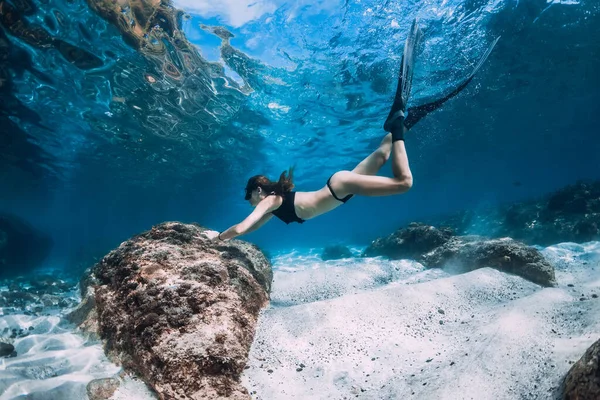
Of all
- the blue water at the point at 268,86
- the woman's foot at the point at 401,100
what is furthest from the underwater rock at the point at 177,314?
the blue water at the point at 268,86

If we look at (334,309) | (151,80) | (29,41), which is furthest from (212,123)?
(334,309)

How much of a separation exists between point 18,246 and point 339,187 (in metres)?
24.8

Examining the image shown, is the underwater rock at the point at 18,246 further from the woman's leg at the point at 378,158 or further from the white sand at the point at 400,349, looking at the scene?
the woman's leg at the point at 378,158

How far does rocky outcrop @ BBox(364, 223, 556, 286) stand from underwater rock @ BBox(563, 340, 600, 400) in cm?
392

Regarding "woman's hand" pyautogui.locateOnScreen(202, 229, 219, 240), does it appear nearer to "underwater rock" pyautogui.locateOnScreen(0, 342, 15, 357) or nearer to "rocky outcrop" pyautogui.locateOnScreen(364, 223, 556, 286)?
"underwater rock" pyautogui.locateOnScreen(0, 342, 15, 357)

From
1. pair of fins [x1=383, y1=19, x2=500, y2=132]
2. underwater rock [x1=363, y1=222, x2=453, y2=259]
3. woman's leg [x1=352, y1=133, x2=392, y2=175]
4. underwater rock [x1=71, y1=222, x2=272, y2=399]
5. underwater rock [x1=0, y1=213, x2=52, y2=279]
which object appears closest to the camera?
underwater rock [x1=71, y1=222, x2=272, y2=399]

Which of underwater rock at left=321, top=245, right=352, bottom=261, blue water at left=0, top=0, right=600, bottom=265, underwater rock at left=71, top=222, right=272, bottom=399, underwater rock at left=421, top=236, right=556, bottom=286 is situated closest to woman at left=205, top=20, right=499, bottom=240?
underwater rock at left=71, top=222, right=272, bottom=399

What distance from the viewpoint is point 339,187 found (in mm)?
3951

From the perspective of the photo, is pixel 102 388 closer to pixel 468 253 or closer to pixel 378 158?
pixel 378 158

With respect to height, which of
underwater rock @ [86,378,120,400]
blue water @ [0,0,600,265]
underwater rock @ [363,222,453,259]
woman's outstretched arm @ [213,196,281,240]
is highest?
blue water @ [0,0,600,265]

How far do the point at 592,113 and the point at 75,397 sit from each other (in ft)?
131

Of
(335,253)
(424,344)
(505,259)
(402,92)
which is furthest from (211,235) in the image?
(335,253)

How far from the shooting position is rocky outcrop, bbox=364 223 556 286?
488 cm

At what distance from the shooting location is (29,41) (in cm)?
932
